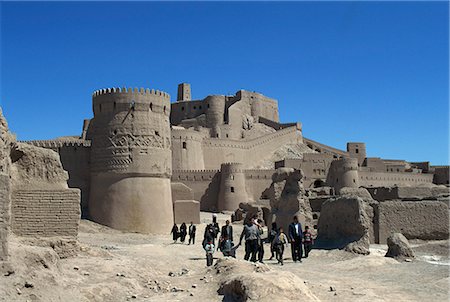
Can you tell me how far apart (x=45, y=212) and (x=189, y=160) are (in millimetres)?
30018

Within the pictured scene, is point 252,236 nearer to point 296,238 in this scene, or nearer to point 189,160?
point 296,238

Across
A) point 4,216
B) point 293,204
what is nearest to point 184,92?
point 293,204

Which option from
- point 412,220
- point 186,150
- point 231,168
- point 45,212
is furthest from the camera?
point 186,150

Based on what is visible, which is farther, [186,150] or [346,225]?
[186,150]

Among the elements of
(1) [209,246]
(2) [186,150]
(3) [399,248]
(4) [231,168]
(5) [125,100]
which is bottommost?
(3) [399,248]

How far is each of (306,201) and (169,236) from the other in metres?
6.95

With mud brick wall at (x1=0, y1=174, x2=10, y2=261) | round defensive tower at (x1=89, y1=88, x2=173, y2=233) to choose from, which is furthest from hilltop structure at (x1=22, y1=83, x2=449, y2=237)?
mud brick wall at (x1=0, y1=174, x2=10, y2=261)

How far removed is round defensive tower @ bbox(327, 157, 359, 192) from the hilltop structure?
7 centimetres

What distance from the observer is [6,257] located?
7480 mm

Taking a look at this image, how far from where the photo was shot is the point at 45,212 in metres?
11.0

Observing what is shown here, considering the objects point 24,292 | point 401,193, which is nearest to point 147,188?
point 401,193

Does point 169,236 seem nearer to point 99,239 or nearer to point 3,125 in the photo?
point 99,239

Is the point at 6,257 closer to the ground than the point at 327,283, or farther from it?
farther from it

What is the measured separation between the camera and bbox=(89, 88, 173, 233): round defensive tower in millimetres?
22062
